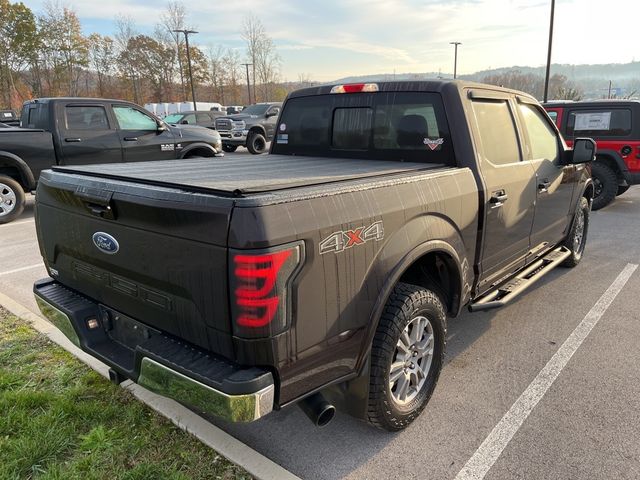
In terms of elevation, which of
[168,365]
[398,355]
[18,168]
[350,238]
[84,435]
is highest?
[350,238]

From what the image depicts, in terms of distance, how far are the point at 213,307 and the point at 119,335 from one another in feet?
2.86

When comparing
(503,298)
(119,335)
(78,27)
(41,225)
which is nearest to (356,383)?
(119,335)

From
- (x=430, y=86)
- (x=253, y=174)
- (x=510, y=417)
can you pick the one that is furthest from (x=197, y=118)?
(x=510, y=417)

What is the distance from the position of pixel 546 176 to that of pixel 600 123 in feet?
19.6

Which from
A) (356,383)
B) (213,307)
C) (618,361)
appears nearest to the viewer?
(213,307)

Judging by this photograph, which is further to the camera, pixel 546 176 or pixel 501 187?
pixel 546 176

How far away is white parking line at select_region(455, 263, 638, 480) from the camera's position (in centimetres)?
245

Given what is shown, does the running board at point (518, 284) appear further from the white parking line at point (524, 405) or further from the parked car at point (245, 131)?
the parked car at point (245, 131)

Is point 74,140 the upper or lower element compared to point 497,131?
lower

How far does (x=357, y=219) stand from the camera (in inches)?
83.3

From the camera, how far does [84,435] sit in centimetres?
259

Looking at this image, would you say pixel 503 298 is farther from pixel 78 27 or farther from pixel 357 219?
pixel 78 27

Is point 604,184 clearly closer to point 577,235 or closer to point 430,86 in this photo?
point 577,235

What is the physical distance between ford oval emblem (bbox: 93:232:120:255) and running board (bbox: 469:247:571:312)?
7.61ft
